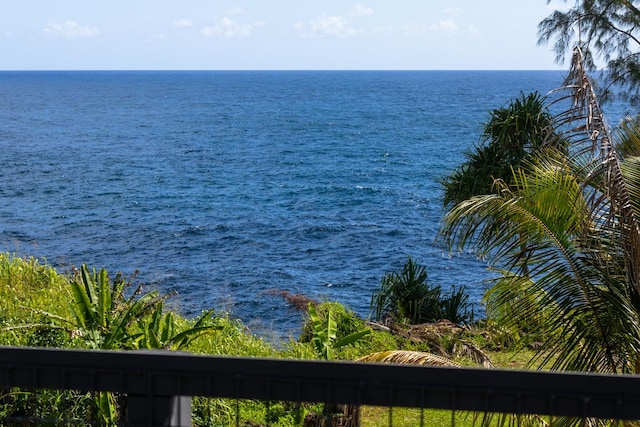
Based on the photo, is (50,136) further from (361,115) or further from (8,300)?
(8,300)

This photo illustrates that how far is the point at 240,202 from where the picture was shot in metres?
44.7

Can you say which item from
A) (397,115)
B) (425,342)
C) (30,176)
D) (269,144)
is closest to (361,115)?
(397,115)

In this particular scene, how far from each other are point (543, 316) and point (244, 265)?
2412 cm

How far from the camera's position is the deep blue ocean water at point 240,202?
28.1 metres

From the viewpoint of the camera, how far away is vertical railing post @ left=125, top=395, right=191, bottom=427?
214 centimetres

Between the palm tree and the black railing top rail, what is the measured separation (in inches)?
164

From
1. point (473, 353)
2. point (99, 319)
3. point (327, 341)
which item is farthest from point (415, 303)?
point (99, 319)

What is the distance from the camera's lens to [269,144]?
7412cm

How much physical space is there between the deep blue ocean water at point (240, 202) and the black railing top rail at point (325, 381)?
565 inches

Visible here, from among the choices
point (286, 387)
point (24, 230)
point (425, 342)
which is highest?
A: point (286, 387)

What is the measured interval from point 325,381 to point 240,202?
1689 inches

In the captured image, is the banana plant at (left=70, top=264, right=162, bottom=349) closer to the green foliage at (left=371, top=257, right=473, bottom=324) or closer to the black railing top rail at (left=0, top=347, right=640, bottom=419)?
the black railing top rail at (left=0, top=347, right=640, bottom=419)

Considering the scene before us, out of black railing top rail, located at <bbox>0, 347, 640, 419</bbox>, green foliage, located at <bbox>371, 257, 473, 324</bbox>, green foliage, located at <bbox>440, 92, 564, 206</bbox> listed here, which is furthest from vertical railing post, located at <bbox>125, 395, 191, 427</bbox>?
green foliage, located at <bbox>440, 92, 564, 206</bbox>

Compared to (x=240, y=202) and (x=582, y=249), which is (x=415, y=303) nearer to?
(x=582, y=249)
